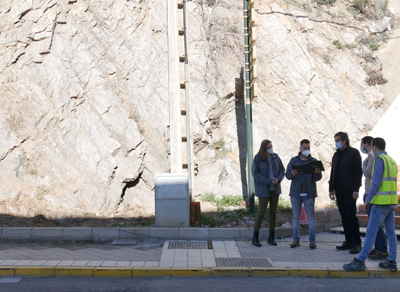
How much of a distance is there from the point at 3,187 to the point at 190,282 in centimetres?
638

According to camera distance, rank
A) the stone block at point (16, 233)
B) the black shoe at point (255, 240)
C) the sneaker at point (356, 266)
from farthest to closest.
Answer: the stone block at point (16, 233), the black shoe at point (255, 240), the sneaker at point (356, 266)

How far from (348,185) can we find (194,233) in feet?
10.3

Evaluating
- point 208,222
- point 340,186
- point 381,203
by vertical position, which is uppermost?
Result: point 340,186

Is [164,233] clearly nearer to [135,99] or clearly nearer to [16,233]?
[16,233]

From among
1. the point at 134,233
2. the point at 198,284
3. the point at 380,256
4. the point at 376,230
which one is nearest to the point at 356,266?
the point at 376,230

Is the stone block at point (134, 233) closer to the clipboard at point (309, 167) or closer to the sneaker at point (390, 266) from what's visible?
the clipboard at point (309, 167)

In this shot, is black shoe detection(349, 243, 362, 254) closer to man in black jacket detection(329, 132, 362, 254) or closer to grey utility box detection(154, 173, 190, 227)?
man in black jacket detection(329, 132, 362, 254)

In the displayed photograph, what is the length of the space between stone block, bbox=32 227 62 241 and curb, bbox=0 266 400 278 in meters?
2.11

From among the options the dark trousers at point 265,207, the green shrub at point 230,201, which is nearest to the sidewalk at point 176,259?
the dark trousers at point 265,207

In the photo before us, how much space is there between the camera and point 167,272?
593 cm

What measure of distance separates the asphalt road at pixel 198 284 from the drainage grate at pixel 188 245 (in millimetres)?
1814

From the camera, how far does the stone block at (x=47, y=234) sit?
26.2 ft

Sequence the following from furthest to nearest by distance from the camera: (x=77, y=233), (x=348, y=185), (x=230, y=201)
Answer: (x=230, y=201)
(x=77, y=233)
(x=348, y=185)

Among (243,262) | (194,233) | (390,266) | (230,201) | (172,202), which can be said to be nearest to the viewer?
(390,266)
